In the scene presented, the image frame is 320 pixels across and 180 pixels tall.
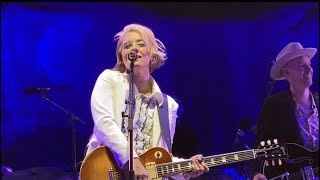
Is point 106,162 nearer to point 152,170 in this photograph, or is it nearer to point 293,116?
point 152,170

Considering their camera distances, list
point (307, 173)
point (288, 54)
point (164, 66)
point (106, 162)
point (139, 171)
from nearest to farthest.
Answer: point (139, 171) → point (106, 162) → point (307, 173) → point (288, 54) → point (164, 66)

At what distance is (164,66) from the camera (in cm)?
494

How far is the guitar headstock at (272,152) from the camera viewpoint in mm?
3252

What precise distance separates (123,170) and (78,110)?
192 cm

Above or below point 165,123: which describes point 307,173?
below

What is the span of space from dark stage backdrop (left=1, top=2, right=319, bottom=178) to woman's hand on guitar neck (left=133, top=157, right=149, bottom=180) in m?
1.73

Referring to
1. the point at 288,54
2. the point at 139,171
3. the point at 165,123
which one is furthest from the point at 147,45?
the point at 288,54

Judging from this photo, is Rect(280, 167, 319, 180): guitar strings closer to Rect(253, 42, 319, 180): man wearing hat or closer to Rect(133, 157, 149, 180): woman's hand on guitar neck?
Rect(253, 42, 319, 180): man wearing hat

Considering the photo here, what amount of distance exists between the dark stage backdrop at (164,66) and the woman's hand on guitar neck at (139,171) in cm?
173

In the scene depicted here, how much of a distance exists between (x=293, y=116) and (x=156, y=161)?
120 centimetres

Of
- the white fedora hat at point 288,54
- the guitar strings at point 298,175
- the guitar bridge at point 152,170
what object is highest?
the white fedora hat at point 288,54

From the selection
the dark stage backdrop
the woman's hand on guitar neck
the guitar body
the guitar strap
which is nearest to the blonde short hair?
the guitar strap

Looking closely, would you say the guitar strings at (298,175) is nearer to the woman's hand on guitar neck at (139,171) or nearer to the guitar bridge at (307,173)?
the guitar bridge at (307,173)

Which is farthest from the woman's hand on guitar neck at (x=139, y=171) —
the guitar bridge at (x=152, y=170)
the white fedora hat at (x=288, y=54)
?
the white fedora hat at (x=288, y=54)
